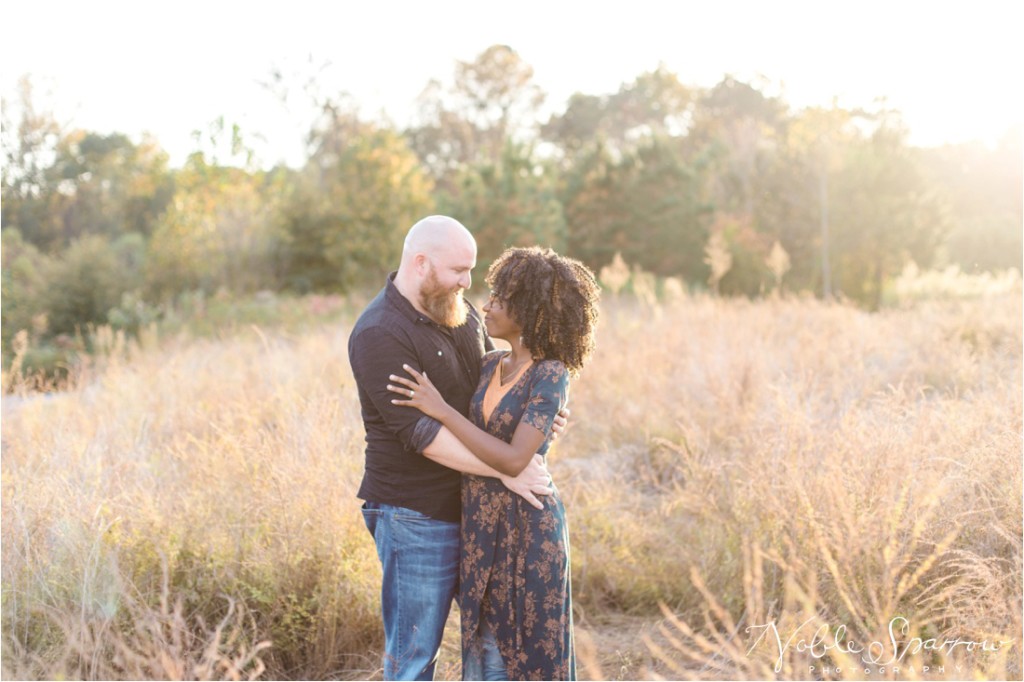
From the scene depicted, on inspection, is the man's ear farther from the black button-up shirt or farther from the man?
the black button-up shirt

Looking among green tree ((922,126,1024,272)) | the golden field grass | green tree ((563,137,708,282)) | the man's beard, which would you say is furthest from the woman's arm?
green tree ((922,126,1024,272))

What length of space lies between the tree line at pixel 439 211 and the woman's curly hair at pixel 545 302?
12.5 metres

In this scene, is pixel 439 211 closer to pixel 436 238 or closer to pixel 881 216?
pixel 881 216

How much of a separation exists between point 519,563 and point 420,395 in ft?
2.40

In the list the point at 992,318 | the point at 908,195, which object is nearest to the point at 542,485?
the point at 992,318

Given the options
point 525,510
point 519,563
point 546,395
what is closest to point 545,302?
point 546,395

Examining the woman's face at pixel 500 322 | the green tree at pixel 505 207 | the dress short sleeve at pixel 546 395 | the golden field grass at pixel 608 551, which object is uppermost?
the green tree at pixel 505 207

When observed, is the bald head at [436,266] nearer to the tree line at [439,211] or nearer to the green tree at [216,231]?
the tree line at [439,211]

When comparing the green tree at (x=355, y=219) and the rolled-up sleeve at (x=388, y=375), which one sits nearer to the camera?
the rolled-up sleeve at (x=388, y=375)

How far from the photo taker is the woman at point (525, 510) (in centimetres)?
320

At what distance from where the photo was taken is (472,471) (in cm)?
312

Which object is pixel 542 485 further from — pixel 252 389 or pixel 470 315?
pixel 252 389

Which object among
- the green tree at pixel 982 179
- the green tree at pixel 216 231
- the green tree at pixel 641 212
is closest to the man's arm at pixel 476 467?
the green tree at pixel 216 231

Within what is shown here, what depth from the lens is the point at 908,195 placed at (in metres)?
24.0
